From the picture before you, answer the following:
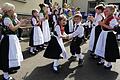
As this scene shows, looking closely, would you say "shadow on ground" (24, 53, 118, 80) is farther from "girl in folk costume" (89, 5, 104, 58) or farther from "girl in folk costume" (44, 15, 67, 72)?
"girl in folk costume" (89, 5, 104, 58)

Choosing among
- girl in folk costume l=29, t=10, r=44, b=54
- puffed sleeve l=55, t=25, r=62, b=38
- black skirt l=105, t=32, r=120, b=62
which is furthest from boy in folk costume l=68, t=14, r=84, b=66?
girl in folk costume l=29, t=10, r=44, b=54

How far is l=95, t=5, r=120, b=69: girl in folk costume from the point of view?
7812 mm

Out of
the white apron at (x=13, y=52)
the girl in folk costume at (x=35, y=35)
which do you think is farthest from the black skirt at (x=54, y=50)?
the girl in folk costume at (x=35, y=35)

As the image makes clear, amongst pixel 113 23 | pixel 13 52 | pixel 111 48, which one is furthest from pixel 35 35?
pixel 13 52

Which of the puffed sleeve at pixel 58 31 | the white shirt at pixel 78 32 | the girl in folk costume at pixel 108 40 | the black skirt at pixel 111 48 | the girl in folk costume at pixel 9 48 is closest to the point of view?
the girl in folk costume at pixel 9 48

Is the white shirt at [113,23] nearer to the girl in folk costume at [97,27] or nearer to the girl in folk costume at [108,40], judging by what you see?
the girl in folk costume at [108,40]

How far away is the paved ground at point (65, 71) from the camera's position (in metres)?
7.25

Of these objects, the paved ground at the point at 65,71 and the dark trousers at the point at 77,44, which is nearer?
the paved ground at the point at 65,71

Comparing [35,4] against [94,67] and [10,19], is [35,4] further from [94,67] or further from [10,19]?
[10,19]

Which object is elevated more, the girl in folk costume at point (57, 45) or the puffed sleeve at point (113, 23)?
the puffed sleeve at point (113, 23)

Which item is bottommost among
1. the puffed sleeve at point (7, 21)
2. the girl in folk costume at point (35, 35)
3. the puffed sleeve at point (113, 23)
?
the girl in folk costume at point (35, 35)

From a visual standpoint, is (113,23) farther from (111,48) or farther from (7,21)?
(7,21)

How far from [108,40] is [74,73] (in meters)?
1.34

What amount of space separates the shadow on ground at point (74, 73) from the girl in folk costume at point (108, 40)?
418 mm
